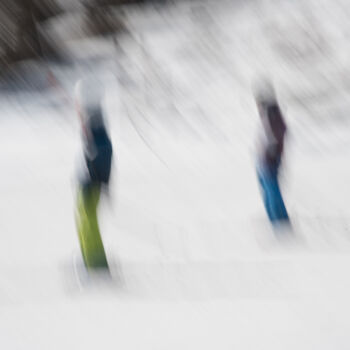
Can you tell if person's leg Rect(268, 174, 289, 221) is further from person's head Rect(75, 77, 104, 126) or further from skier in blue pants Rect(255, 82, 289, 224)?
person's head Rect(75, 77, 104, 126)

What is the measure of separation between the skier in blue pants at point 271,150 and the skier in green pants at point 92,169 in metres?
1.63

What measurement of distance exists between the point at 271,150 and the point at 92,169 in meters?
1.78

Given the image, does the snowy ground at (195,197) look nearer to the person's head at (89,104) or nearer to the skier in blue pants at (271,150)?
the skier in blue pants at (271,150)

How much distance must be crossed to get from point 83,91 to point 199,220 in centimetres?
262

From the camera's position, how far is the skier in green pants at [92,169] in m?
5.10

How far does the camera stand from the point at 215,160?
35.4 ft

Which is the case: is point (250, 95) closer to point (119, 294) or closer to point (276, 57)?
point (276, 57)

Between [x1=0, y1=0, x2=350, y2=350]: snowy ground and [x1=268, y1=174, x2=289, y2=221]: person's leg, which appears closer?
[x1=0, y1=0, x2=350, y2=350]: snowy ground

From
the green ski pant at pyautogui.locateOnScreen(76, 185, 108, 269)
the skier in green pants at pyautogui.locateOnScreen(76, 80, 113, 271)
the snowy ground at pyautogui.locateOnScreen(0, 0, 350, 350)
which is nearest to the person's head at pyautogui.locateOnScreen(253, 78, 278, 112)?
the snowy ground at pyautogui.locateOnScreen(0, 0, 350, 350)

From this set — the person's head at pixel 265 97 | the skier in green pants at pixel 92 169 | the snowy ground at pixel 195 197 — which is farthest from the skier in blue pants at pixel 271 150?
the skier in green pants at pixel 92 169

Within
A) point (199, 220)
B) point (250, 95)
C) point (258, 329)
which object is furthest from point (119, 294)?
point (250, 95)

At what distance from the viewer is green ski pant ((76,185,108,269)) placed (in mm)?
5148

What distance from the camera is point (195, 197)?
8.52 m

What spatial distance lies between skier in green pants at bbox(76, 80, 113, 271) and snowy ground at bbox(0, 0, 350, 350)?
0.29 m
